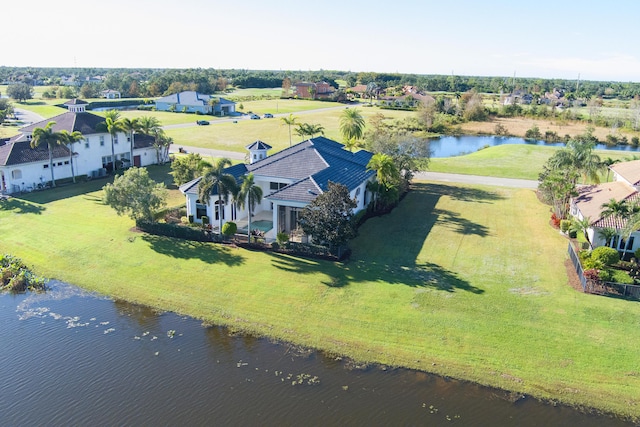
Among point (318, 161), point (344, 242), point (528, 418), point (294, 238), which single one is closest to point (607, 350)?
point (528, 418)

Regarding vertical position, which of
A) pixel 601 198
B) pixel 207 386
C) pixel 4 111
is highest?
pixel 4 111

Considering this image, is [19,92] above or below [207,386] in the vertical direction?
above

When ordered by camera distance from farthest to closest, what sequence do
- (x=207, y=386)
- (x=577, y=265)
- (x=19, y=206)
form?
(x=19, y=206)
(x=577, y=265)
(x=207, y=386)

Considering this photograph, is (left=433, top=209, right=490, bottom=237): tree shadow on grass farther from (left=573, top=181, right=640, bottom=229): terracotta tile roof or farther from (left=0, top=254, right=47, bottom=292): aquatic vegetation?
(left=0, top=254, right=47, bottom=292): aquatic vegetation

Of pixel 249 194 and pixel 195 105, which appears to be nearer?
pixel 249 194

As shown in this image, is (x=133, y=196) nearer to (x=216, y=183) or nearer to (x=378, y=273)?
(x=216, y=183)

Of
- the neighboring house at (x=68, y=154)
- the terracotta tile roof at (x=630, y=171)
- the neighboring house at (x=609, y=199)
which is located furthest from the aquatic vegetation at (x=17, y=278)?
the terracotta tile roof at (x=630, y=171)

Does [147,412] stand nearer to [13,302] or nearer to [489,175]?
[13,302]

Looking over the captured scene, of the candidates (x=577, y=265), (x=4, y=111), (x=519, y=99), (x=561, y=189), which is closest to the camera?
(x=577, y=265)

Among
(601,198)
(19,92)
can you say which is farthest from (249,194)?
(19,92)
